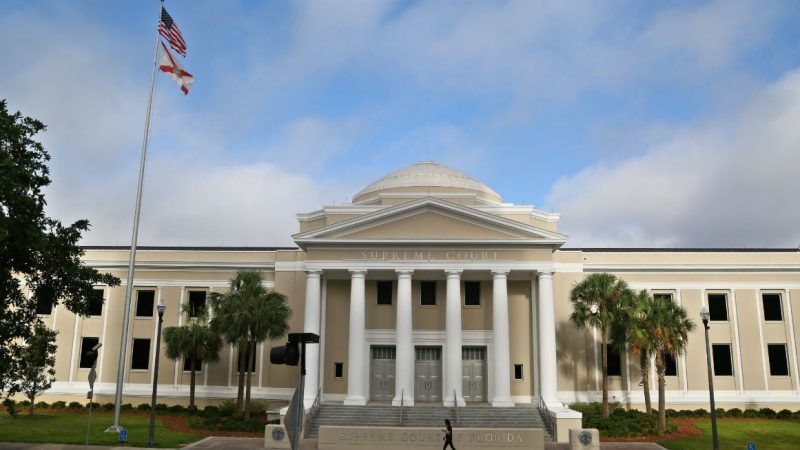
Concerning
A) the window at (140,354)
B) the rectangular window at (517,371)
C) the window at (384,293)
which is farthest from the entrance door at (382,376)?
the window at (140,354)

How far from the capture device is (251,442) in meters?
28.0

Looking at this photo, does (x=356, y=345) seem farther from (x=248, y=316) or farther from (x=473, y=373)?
(x=473, y=373)

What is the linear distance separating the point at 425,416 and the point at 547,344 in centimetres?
721

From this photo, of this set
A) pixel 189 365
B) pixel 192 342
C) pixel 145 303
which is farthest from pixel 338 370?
pixel 145 303

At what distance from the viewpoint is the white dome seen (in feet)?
137

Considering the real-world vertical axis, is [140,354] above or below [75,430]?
above

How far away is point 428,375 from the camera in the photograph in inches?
1432

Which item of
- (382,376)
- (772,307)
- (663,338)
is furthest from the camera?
(772,307)

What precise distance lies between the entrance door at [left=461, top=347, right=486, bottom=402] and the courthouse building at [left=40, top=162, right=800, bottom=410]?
0.08 metres

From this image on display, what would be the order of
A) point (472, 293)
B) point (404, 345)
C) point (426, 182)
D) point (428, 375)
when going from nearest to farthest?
point (404, 345) → point (428, 375) → point (472, 293) → point (426, 182)

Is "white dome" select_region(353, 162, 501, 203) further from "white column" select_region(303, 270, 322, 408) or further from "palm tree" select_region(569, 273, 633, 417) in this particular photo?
"palm tree" select_region(569, 273, 633, 417)

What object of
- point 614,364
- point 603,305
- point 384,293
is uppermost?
point 384,293

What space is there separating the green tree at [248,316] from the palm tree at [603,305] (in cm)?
1501

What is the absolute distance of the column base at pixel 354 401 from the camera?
108ft
